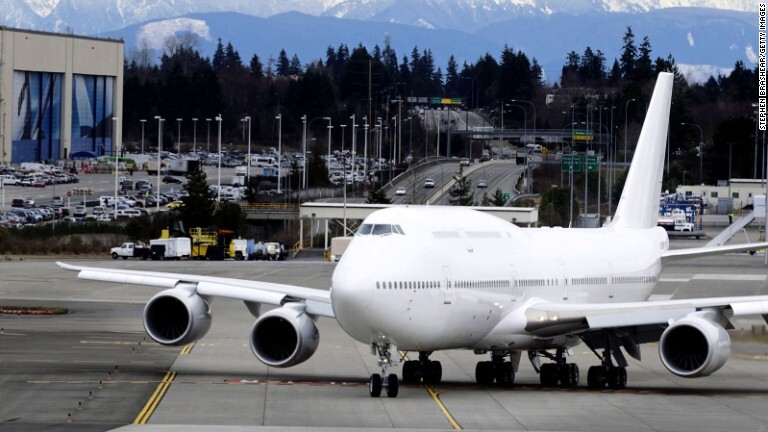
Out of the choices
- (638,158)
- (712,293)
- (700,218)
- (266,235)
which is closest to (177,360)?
(638,158)

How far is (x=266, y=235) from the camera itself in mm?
140000

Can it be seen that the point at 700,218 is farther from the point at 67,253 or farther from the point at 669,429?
the point at 669,429

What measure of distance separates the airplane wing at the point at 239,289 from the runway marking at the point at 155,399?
2.49 meters

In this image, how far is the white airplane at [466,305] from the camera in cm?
3234

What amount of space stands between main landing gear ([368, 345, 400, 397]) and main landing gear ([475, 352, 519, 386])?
5.68 meters

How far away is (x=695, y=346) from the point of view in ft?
112

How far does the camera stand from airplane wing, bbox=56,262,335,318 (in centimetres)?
3612

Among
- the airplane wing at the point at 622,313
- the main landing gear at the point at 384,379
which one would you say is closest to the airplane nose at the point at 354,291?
the main landing gear at the point at 384,379

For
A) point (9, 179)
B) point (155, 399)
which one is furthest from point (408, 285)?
point (9, 179)

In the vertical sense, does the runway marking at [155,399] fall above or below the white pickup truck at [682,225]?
below

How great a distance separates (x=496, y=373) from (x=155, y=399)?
31.8ft

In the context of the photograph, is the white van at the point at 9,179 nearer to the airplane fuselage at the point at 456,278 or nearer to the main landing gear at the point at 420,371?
the airplane fuselage at the point at 456,278

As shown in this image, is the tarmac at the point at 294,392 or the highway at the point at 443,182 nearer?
the tarmac at the point at 294,392

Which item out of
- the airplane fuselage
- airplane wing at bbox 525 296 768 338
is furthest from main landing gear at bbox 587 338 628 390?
airplane wing at bbox 525 296 768 338
